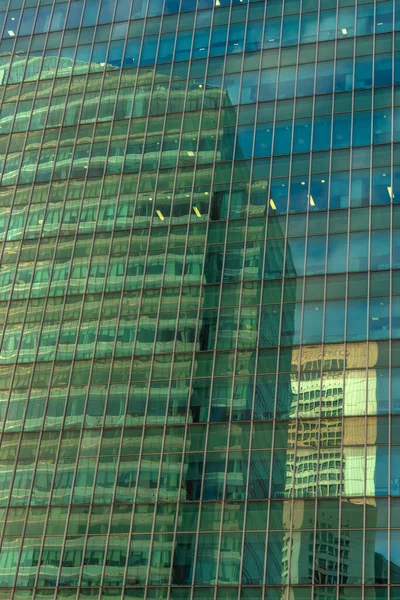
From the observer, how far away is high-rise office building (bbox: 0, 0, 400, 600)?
57594 mm

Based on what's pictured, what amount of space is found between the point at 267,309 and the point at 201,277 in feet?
17.1

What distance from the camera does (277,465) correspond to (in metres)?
58.7

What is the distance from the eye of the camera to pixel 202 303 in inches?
2576

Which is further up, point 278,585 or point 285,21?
point 285,21

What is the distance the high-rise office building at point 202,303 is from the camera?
189 ft

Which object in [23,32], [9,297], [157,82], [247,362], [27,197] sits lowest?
[247,362]

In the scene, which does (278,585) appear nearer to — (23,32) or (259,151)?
(259,151)

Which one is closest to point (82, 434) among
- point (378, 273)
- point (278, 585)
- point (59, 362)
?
point (59, 362)

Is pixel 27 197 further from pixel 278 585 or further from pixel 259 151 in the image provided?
pixel 278 585

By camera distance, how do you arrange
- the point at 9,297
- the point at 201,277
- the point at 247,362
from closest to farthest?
the point at 247,362
the point at 201,277
the point at 9,297

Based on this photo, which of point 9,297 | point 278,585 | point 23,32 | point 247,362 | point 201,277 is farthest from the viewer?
point 23,32

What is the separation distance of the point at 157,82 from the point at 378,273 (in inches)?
915

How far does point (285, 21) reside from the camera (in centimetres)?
7412

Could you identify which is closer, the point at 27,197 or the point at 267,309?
the point at 267,309
